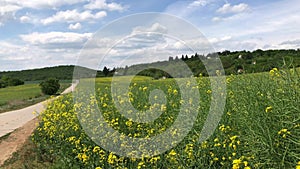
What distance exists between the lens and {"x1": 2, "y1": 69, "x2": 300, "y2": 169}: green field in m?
3.23

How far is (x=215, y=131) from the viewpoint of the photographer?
4.54m

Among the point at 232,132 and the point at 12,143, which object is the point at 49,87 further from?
the point at 232,132

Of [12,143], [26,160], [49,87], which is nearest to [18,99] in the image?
[49,87]

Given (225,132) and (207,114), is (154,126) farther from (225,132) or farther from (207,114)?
(225,132)

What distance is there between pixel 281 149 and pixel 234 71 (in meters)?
3.63

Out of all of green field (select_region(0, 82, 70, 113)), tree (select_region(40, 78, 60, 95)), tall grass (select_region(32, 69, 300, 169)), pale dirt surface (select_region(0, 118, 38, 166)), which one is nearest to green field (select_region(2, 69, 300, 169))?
tall grass (select_region(32, 69, 300, 169))

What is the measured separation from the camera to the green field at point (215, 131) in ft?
10.6

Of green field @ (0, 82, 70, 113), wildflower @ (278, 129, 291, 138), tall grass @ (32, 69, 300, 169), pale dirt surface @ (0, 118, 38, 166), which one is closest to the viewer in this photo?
wildflower @ (278, 129, 291, 138)

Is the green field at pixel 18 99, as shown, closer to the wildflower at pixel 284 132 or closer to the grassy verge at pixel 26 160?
the grassy verge at pixel 26 160

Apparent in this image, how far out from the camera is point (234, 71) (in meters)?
6.64

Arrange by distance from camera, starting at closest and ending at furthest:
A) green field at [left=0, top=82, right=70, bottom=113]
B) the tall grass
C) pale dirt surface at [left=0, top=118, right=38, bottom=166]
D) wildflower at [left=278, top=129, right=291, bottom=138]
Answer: wildflower at [left=278, top=129, right=291, bottom=138] < the tall grass < pale dirt surface at [left=0, top=118, right=38, bottom=166] < green field at [left=0, top=82, right=70, bottom=113]

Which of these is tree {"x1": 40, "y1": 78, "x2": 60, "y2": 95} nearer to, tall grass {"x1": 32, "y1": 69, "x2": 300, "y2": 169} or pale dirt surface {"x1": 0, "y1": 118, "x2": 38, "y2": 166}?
pale dirt surface {"x1": 0, "y1": 118, "x2": 38, "y2": 166}

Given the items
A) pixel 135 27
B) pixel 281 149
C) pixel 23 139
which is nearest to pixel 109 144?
pixel 135 27

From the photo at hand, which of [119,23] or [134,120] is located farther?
[119,23]
